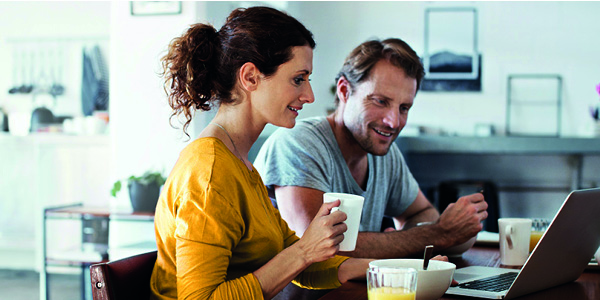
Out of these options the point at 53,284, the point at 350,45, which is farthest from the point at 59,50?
the point at 350,45

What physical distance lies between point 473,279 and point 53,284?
3.78 m

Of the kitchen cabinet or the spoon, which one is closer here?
the spoon

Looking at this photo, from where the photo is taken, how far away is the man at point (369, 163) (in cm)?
153

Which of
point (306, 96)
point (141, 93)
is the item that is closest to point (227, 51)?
point (306, 96)

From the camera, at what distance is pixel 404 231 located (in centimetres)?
158

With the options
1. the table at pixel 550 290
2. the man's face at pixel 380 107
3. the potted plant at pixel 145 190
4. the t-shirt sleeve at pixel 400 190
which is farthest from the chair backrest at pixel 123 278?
the potted plant at pixel 145 190

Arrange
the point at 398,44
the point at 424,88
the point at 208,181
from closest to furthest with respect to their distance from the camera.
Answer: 1. the point at 208,181
2. the point at 398,44
3. the point at 424,88

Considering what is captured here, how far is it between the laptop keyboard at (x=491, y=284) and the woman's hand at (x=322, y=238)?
27 cm

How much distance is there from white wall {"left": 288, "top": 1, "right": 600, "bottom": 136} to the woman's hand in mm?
3926

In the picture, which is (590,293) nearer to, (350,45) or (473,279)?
(473,279)

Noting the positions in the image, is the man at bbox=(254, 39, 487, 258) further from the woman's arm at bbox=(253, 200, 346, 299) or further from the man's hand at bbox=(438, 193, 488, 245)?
the woman's arm at bbox=(253, 200, 346, 299)

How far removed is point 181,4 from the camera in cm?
333

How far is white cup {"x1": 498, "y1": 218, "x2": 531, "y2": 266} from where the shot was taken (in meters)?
1.42

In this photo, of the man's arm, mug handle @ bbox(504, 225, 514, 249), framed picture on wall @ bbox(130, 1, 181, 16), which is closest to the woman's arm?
the man's arm
